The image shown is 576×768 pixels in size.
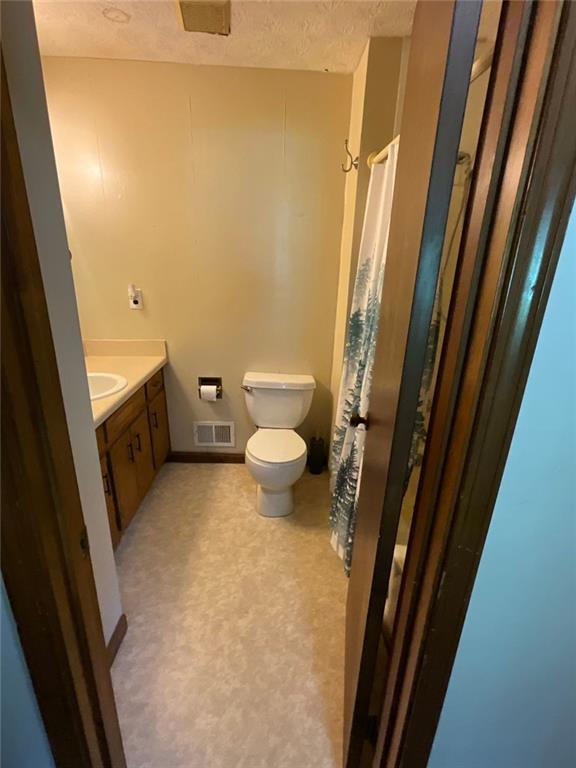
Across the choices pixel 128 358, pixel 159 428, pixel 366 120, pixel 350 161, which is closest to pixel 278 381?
pixel 159 428

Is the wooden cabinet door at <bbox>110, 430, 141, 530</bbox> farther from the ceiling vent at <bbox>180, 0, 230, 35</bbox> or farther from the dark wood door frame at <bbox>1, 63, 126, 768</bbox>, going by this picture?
the ceiling vent at <bbox>180, 0, 230, 35</bbox>

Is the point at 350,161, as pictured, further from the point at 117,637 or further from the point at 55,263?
the point at 117,637

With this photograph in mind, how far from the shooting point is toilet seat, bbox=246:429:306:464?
211cm

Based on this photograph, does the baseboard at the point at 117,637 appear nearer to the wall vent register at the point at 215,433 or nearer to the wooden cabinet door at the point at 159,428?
the wooden cabinet door at the point at 159,428

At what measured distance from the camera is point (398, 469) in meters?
0.82

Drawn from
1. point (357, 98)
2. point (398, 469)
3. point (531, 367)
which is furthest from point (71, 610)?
point (357, 98)

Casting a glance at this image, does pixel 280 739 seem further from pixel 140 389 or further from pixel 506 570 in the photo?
pixel 140 389

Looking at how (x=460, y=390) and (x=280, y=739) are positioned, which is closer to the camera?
(x=460, y=390)

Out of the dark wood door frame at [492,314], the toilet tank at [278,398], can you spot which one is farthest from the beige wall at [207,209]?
the dark wood door frame at [492,314]

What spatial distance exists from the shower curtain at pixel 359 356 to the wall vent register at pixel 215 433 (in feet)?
3.20

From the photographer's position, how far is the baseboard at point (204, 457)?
9.15ft

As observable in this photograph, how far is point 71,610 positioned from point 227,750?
0.91 m

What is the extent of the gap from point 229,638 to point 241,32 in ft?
8.71

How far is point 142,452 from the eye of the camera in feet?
7.26
